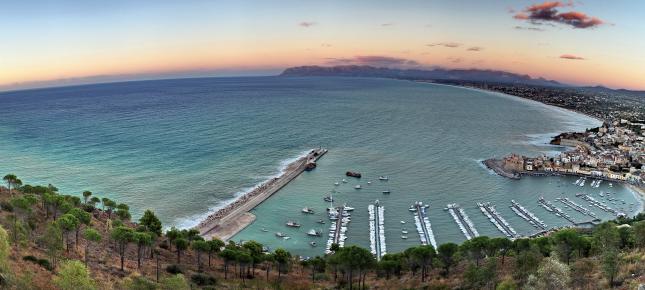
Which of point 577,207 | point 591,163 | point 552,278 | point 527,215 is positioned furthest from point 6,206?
point 591,163

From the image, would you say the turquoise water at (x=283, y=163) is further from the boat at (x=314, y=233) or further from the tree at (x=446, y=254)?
the tree at (x=446, y=254)

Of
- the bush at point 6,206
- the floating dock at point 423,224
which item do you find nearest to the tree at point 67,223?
the bush at point 6,206

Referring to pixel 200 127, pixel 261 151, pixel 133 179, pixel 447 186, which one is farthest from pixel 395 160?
pixel 200 127

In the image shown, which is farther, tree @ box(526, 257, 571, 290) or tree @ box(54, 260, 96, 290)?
tree @ box(526, 257, 571, 290)

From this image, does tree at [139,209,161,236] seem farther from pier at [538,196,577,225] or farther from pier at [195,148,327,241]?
pier at [538,196,577,225]

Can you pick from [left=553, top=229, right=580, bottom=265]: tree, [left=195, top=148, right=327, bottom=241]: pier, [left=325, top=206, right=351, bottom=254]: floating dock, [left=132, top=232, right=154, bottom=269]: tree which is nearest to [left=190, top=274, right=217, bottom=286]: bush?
[left=132, top=232, right=154, bottom=269]: tree

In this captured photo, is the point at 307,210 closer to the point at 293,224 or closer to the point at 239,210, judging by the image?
the point at 293,224
